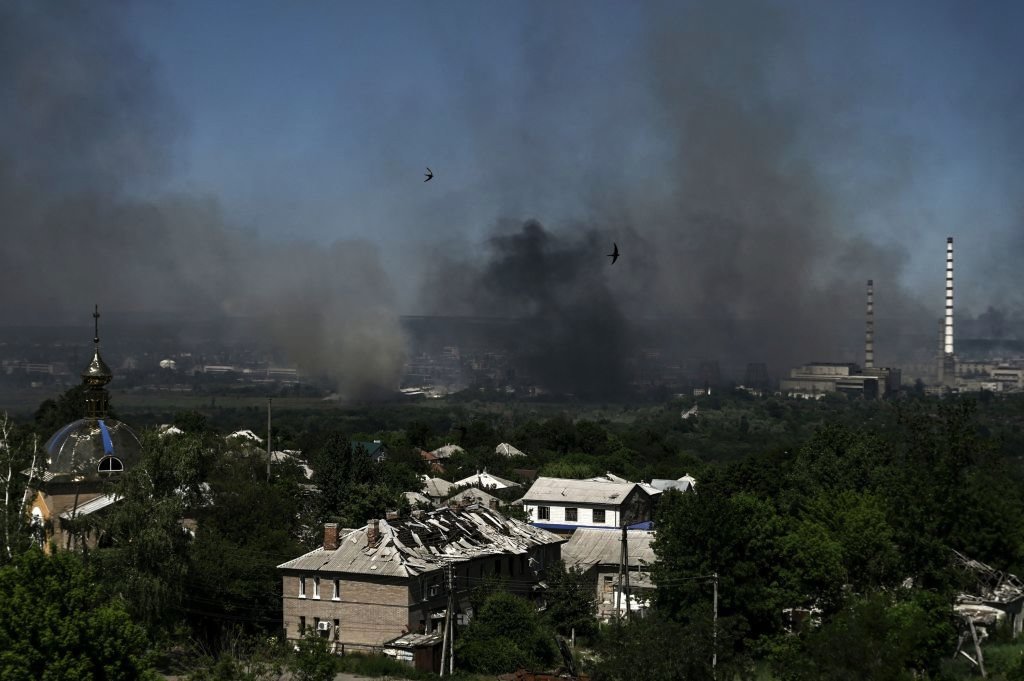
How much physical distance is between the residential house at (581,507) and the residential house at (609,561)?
35.3 feet

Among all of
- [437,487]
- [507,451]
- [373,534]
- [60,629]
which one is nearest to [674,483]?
[437,487]

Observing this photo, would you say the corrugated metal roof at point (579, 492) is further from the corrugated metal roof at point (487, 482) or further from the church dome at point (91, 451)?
the church dome at point (91, 451)

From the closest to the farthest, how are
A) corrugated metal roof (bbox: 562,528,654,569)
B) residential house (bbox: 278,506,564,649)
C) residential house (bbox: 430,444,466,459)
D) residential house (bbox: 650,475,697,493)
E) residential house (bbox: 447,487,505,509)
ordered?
residential house (bbox: 278,506,564,649) < corrugated metal roof (bbox: 562,528,654,569) < residential house (bbox: 447,487,505,509) < residential house (bbox: 650,475,697,493) < residential house (bbox: 430,444,466,459)

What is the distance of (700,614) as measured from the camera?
34406 mm

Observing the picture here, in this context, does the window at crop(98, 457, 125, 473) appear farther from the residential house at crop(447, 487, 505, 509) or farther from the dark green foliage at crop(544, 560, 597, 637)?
the residential house at crop(447, 487, 505, 509)

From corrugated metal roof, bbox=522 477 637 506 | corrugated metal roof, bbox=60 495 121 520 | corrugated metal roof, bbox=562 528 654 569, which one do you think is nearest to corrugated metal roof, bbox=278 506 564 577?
corrugated metal roof, bbox=562 528 654 569

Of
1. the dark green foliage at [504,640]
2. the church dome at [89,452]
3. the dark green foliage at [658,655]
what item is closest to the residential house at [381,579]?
the dark green foliage at [504,640]

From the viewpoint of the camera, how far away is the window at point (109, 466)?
43.4 m

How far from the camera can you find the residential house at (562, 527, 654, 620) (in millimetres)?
44969

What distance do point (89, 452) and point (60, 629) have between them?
19.3 meters

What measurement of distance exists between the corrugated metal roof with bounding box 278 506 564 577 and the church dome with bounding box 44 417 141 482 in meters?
7.76

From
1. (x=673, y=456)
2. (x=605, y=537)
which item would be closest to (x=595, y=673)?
(x=605, y=537)

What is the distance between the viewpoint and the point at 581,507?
213 ft

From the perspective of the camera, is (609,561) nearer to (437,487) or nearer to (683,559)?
Result: (683,559)
